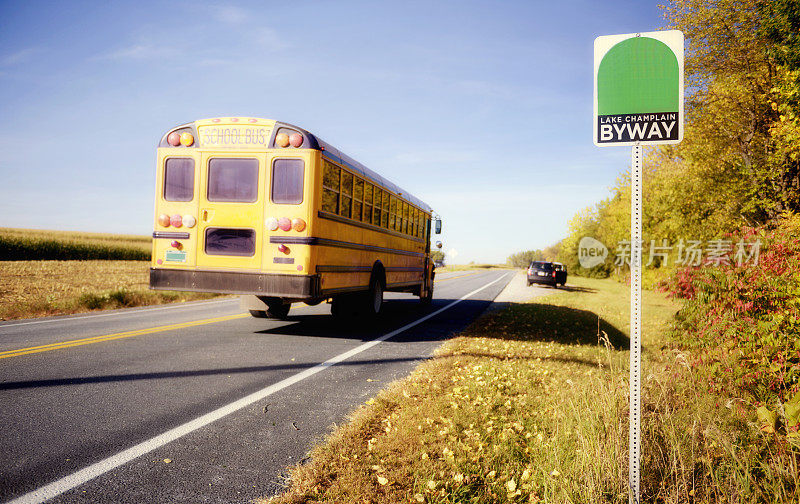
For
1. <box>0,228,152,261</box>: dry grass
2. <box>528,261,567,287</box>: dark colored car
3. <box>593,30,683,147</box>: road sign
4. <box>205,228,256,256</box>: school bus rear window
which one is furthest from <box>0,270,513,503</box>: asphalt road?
<box>0,228,152,261</box>: dry grass

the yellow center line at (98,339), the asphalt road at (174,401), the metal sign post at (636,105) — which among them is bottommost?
the asphalt road at (174,401)

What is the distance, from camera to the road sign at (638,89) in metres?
2.66

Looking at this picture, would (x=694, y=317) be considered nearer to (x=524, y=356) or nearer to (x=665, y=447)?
(x=524, y=356)

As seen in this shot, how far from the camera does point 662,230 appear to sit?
24875mm

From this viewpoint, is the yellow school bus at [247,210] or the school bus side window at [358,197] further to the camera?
the school bus side window at [358,197]

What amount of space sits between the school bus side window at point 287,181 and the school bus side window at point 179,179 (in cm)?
148

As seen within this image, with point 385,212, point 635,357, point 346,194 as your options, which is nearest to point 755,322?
point 635,357

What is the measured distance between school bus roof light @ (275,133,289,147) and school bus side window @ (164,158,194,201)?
1540 mm

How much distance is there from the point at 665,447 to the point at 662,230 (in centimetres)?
2500

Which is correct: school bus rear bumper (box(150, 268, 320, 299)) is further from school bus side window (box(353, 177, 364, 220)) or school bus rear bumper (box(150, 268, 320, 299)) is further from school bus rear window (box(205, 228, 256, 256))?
school bus side window (box(353, 177, 364, 220))

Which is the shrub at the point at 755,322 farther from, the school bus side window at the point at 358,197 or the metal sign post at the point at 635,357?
the school bus side window at the point at 358,197

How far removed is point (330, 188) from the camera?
7.82 meters

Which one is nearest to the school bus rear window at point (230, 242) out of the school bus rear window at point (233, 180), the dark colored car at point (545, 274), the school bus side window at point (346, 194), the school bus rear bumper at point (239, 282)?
the school bus rear bumper at point (239, 282)

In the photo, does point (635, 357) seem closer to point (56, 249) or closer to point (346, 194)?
point (346, 194)
